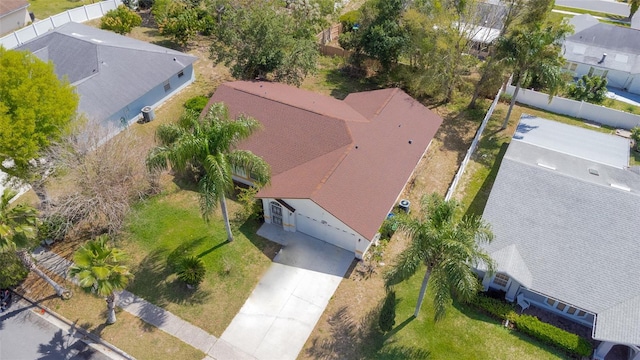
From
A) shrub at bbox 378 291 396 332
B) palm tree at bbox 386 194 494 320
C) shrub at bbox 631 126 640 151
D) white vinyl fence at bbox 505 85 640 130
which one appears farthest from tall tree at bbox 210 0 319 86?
shrub at bbox 631 126 640 151

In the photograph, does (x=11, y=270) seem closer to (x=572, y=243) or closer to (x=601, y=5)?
(x=572, y=243)

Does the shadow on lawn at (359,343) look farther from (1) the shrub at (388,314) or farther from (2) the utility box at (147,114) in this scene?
(2) the utility box at (147,114)

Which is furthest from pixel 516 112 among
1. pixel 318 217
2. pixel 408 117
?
pixel 318 217

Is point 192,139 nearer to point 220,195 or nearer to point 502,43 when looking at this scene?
point 220,195

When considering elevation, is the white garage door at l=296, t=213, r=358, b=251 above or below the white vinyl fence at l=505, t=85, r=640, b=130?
below

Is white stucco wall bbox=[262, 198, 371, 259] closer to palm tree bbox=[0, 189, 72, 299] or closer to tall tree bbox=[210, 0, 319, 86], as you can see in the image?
palm tree bbox=[0, 189, 72, 299]

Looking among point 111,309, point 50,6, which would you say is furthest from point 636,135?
point 50,6

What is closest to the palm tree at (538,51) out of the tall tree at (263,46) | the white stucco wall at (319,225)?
the tall tree at (263,46)
